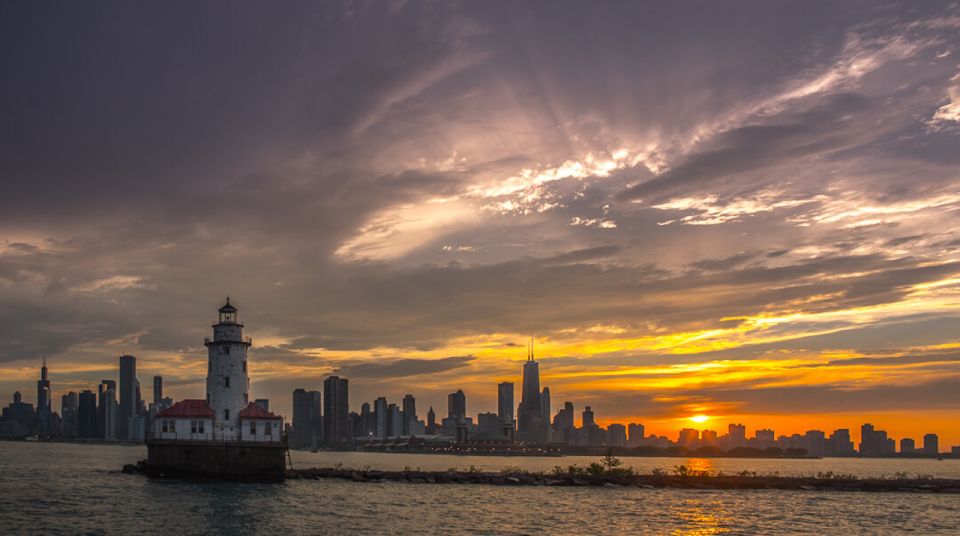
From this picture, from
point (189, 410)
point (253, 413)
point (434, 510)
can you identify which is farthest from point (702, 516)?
point (189, 410)

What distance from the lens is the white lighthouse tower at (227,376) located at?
93500 mm

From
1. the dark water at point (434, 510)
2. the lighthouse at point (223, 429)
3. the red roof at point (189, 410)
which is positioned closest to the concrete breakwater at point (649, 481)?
the dark water at point (434, 510)

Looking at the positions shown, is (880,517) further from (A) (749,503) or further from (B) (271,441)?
(B) (271,441)

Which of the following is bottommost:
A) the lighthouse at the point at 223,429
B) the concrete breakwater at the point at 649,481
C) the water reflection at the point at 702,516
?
the concrete breakwater at the point at 649,481

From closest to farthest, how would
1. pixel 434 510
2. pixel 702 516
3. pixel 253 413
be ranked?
pixel 702 516
pixel 434 510
pixel 253 413

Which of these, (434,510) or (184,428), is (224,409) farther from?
(434,510)

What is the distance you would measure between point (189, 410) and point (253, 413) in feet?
23.0

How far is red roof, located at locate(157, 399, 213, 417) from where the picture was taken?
3625 inches

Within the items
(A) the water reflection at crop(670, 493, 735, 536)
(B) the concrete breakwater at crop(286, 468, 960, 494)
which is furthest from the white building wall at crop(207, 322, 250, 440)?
(A) the water reflection at crop(670, 493, 735, 536)

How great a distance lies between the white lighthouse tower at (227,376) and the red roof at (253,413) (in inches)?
23.1

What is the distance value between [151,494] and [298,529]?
26327mm

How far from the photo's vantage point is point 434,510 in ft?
238

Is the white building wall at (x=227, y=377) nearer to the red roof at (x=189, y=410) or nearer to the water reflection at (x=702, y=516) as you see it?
the red roof at (x=189, y=410)

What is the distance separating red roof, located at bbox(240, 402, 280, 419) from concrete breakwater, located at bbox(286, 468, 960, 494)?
Answer: 11949 mm
